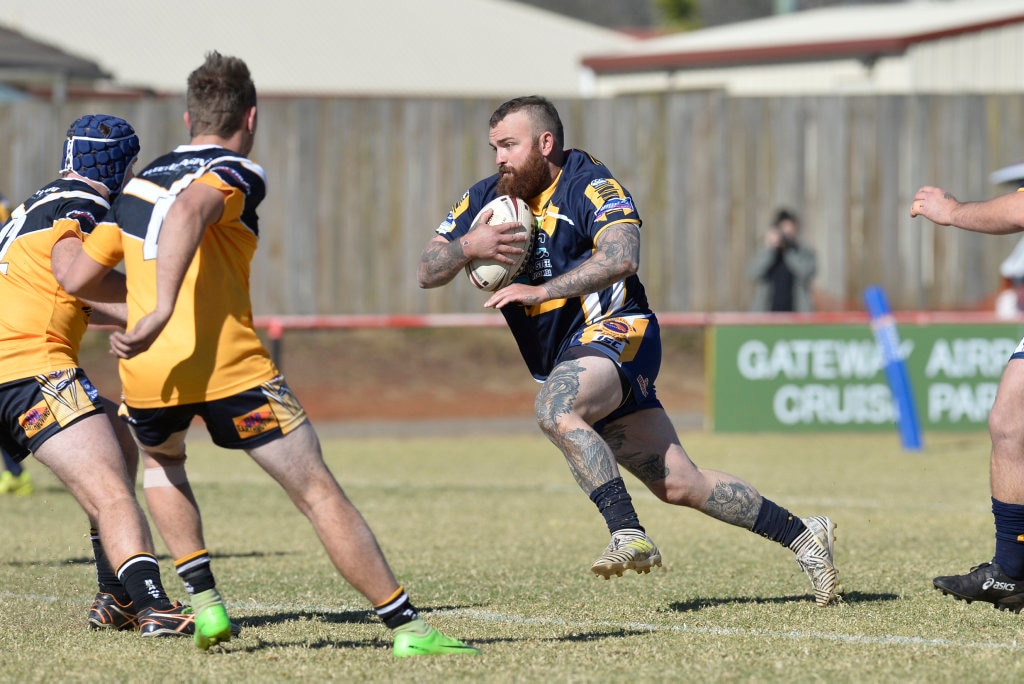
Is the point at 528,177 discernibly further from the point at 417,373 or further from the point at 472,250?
the point at 417,373

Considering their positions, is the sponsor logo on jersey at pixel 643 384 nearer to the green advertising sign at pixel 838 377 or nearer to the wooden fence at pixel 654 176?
the green advertising sign at pixel 838 377

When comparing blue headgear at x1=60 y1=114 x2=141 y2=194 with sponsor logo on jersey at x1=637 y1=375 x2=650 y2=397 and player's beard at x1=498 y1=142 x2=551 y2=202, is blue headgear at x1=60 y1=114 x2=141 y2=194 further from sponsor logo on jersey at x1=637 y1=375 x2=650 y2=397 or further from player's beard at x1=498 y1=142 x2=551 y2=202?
sponsor logo on jersey at x1=637 y1=375 x2=650 y2=397

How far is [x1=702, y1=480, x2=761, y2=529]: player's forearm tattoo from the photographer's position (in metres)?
6.61

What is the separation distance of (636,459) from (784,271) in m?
13.0

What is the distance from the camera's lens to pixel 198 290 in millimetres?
5195

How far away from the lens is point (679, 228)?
A: 22.0 m

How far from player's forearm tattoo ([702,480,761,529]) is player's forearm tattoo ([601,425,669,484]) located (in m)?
0.26

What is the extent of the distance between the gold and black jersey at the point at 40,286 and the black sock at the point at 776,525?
3.00m

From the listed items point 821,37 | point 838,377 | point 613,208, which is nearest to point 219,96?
point 613,208

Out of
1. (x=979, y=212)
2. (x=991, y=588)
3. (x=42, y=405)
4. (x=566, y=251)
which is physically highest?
(x=979, y=212)

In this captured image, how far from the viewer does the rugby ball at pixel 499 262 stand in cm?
626

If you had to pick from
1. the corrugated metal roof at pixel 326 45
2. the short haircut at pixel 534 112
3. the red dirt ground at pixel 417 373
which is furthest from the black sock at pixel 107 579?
the corrugated metal roof at pixel 326 45

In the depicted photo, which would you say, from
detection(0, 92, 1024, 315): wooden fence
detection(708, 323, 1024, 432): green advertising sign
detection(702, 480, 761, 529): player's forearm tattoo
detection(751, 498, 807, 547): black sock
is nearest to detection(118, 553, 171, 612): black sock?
detection(702, 480, 761, 529): player's forearm tattoo

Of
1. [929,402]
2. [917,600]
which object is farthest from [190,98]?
[929,402]
